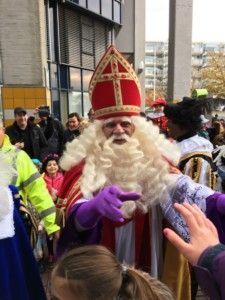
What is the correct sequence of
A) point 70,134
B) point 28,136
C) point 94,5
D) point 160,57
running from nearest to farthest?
point 28,136
point 70,134
point 94,5
point 160,57

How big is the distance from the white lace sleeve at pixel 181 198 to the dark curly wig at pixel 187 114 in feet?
4.22

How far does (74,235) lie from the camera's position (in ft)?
5.40

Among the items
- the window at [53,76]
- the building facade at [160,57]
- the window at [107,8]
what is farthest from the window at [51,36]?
the building facade at [160,57]

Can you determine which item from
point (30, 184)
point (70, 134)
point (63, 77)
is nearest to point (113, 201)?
point (30, 184)

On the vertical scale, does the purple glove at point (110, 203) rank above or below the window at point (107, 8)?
below

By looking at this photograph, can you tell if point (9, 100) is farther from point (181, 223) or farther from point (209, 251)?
point (209, 251)

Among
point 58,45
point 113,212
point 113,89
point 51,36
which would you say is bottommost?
point 113,212

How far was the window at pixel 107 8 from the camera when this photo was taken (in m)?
13.8

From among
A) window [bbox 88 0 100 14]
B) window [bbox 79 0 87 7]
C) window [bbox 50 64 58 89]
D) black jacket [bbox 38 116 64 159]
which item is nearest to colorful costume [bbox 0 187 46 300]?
black jacket [bbox 38 116 64 159]

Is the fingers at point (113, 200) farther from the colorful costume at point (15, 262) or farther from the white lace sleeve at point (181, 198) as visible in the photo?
the colorful costume at point (15, 262)

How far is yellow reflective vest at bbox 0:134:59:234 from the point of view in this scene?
249cm

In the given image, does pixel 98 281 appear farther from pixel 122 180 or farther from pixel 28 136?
pixel 28 136

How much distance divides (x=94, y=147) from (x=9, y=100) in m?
7.77

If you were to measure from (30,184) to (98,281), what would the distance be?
59.9 inches
